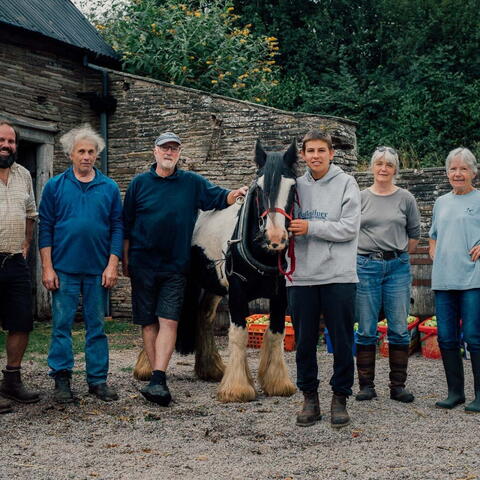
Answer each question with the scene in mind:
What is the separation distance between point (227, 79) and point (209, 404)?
7637 mm

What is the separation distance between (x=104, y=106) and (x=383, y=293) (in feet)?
21.0

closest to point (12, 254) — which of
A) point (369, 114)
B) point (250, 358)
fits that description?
point (250, 358)

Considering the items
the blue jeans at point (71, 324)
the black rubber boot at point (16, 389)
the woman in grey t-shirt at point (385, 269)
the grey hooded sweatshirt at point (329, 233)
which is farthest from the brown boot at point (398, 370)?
the black rubber boot at point (16, 389)

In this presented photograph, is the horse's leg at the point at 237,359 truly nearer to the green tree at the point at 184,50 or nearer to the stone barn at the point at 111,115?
the stone barn at the point at 111,115

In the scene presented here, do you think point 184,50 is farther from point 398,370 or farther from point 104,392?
point 398,370

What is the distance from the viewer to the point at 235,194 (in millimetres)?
5473

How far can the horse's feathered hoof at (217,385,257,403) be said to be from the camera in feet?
17.3

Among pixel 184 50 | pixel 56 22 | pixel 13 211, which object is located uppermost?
pixel 56 22

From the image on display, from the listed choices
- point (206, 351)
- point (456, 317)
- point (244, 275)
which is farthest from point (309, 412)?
point (206, 351)

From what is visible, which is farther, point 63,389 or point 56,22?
point 56,22

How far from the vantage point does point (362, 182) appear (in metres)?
8.48

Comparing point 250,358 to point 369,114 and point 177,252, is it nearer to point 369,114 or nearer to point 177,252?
point 177,252

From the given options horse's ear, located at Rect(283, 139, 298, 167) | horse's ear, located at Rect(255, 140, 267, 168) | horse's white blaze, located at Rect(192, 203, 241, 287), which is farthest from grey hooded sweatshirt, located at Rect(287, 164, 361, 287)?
horse's white blaze, located at Rect(192, 203, 241, 287)

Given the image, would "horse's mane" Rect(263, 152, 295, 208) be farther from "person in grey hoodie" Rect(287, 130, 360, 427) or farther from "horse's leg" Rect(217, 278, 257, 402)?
"horse's leg" Rect(217, 278, 257, 402)
